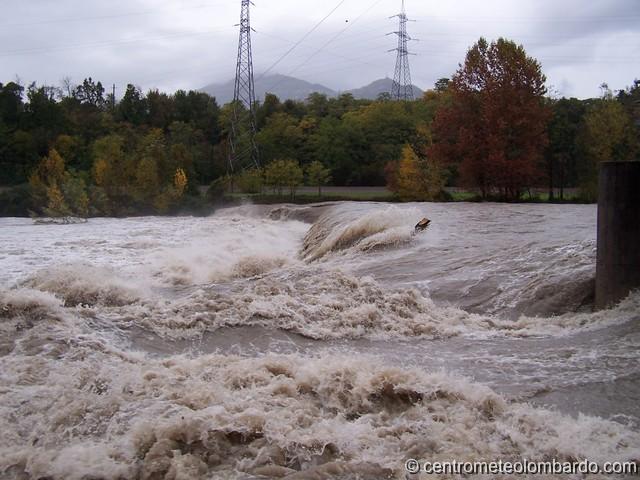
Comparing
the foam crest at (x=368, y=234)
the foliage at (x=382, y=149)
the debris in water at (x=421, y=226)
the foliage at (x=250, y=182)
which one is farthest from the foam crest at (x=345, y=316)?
the foliage at (x=250, y=182)

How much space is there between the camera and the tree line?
2619 centimetres

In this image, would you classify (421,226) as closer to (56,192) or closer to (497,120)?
(497,120)

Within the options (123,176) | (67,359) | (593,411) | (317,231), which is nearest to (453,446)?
(593,411)

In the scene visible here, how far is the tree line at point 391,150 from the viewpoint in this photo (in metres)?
26.2

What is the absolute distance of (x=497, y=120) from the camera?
84.3ft

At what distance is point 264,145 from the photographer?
4641 cm

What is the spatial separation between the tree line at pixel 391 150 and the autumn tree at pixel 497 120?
0.16 ft

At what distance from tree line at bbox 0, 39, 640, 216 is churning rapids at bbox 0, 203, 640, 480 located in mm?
16136

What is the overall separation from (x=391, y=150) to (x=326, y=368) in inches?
1508

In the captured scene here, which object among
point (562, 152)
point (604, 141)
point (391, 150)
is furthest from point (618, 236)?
point (391, 150)

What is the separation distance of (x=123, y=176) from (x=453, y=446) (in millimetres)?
30042

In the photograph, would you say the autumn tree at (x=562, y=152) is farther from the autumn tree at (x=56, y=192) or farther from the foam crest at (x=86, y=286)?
the foam crest at (x=86, y=286)

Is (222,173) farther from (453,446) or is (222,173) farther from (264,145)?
(453,446)

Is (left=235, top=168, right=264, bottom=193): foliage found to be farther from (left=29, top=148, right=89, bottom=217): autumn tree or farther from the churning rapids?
the churning rapids
